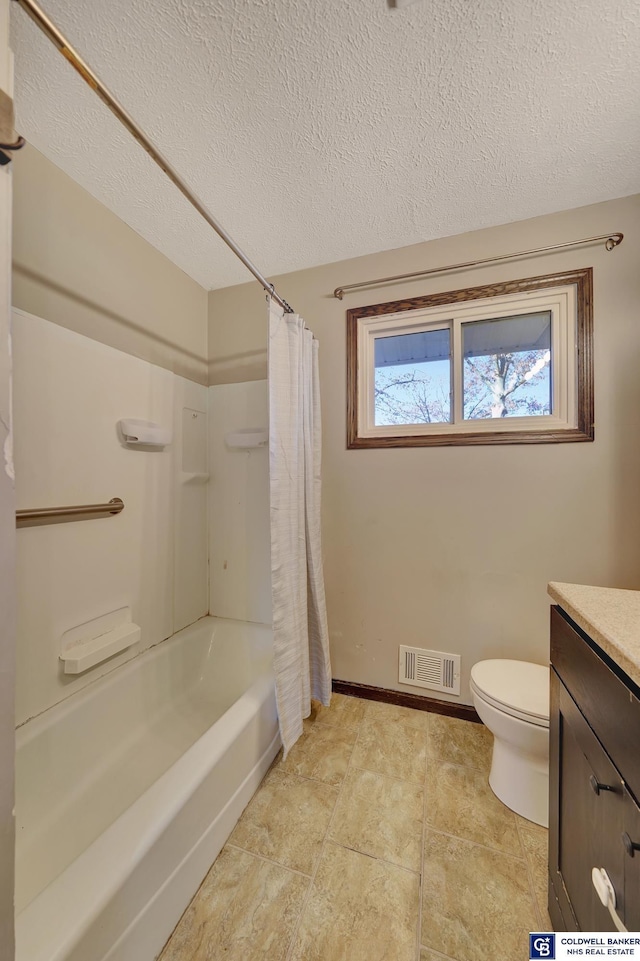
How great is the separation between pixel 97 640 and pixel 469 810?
1.52 metres

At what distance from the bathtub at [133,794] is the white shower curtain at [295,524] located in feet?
0.40

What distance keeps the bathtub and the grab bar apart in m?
0.67

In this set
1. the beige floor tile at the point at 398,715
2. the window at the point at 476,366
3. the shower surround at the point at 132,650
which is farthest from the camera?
the beige floor tile at the point at 398,715

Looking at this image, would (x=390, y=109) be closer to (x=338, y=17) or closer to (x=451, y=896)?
(x=338, y=17)

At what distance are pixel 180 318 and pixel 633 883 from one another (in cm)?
236

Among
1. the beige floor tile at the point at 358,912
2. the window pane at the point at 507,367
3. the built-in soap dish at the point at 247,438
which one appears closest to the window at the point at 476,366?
the window pane at the point at 507,367

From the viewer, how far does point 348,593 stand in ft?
5.93

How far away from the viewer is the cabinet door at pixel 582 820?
55 centimetres

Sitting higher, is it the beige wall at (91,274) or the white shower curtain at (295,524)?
the beige wall at (91,274)

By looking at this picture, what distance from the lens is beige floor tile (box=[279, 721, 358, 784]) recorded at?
133cm

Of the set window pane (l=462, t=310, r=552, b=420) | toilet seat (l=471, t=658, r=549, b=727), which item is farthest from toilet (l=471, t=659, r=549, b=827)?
window pane (l=462, t=310, r=552, b=420)

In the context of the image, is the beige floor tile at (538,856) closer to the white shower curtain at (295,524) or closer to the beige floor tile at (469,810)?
the beige floor tile at (469,810)

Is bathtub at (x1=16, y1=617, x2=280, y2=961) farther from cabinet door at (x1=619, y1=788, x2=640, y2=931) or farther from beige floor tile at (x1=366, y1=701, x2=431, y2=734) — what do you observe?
cabinet door at (x1=619, y1=788, x2=640, y2=931)

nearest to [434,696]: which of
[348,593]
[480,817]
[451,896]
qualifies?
[480,817]
